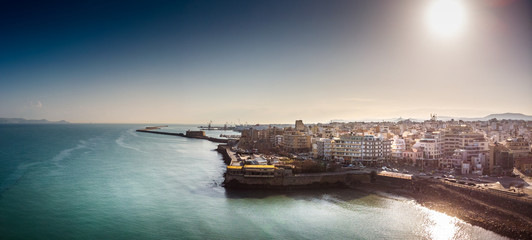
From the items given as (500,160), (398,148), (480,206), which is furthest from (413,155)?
(480,206)

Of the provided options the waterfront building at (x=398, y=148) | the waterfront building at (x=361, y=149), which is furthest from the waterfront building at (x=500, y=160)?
the waterfront building at (x=361, y=149)

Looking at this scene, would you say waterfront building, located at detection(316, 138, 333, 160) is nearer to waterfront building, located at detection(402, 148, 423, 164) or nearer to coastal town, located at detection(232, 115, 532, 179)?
coastal town, located at detection(232, 115, 532, 179)

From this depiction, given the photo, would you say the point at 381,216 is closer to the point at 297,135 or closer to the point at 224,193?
the point at 224,193

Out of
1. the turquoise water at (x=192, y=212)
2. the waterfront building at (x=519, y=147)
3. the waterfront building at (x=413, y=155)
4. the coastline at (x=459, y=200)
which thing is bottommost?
the turquoise water at (x=192, y=212)

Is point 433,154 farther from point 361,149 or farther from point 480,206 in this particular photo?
point 480,206

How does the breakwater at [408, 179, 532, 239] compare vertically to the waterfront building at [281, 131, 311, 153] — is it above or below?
below

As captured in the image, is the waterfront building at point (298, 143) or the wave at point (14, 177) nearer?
the wave at point (14, 177)

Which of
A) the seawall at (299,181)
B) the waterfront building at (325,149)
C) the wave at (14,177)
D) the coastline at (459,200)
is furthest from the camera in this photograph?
the waterfront building at (325,149)

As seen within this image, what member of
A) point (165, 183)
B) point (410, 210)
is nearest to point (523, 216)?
point (410, 210)

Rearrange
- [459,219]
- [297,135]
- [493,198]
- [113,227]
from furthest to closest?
1. [297,135]
2. [493,198]
3. [459,219]
4. [113,227]

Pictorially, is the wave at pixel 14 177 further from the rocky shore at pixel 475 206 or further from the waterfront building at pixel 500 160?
the waterfront building at pixel 500 160

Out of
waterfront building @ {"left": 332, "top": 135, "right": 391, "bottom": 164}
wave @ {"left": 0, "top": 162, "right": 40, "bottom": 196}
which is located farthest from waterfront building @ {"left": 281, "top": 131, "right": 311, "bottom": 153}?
wave @ {"left": 0, "top": 162, "right": 40, "bottom": 196}
